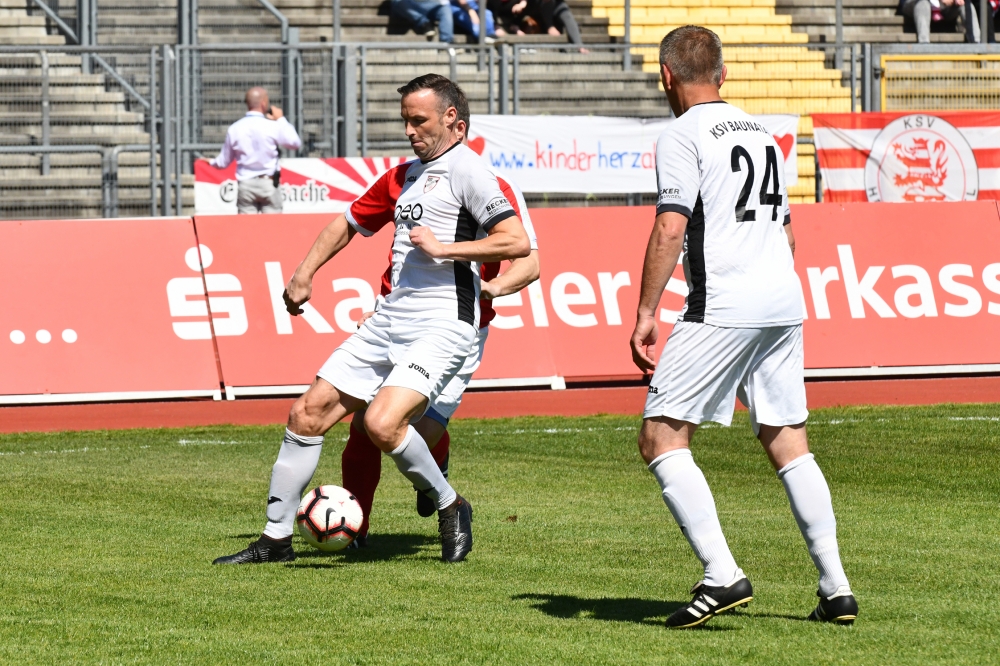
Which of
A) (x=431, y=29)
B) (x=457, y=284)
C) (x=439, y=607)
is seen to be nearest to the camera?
(x=439, y=607)

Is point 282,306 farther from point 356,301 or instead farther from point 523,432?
point 523,432

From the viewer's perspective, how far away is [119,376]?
13.0 m

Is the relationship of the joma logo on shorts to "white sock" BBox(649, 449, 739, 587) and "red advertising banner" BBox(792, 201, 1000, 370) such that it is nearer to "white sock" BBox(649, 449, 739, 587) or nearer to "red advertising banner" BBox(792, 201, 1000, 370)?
"white sock" BBox(649, 449, 739, 587)

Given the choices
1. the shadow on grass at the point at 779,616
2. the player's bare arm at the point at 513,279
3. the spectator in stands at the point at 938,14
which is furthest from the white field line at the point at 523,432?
the spectator in stands at the point at 938,14

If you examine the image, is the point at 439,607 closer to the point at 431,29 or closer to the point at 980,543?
the point at 980,543

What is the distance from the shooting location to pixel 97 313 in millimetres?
13102

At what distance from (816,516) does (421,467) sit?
215 cm

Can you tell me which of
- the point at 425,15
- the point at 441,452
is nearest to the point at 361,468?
the point at 441,452

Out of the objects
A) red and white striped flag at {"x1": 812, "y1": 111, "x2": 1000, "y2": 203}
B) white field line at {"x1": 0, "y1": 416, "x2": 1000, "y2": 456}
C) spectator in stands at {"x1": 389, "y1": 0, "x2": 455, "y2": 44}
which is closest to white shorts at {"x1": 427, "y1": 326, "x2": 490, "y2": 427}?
white field line at {"x1": 0, "y1": 416, "x2": 1000, "y2": 456}

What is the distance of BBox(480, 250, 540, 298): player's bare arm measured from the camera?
6906 mm

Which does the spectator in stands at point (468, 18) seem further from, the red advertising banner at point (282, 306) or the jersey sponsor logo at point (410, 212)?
the jersey sponsor logo at point (410, 212)

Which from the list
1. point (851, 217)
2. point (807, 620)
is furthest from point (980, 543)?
point (851, 217)

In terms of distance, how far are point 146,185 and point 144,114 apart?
978 millimetres

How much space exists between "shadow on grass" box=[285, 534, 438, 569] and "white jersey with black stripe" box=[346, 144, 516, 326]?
46.5 inches
